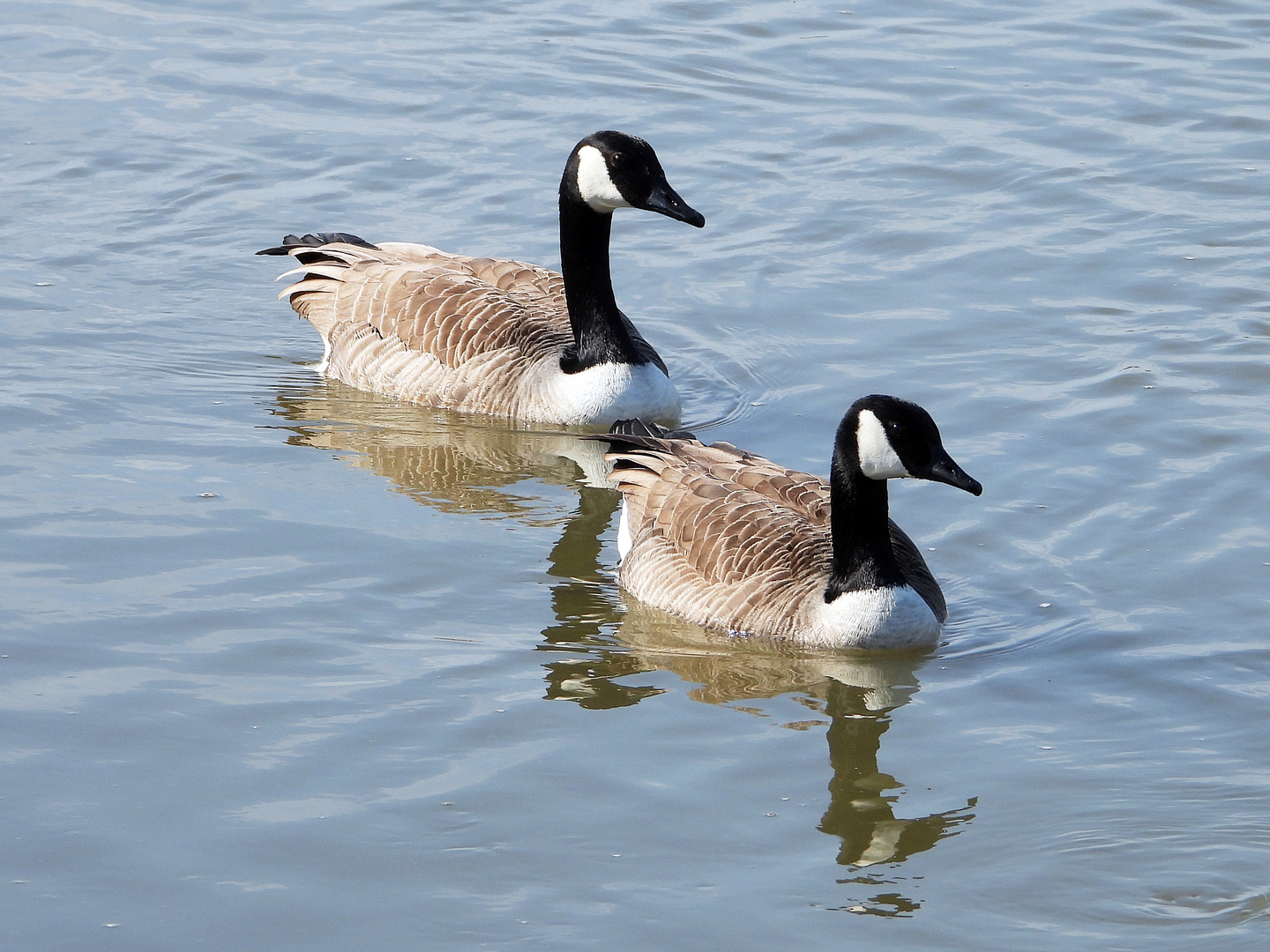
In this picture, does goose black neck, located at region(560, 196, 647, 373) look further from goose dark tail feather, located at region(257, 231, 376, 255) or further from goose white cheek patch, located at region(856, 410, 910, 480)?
goose white cheek patch, located at region(856, 410, 910, 480)

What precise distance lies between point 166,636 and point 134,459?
95.1 inches

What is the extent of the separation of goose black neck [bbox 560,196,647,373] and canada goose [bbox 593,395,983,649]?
1922 mm

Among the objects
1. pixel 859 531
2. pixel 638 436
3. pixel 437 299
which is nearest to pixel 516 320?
pixel 437 299

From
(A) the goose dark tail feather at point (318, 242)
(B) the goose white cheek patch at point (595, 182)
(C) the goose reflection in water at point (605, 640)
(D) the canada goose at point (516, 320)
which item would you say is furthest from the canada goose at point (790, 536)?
(A) the goose dark tail feather at point (318, 242)

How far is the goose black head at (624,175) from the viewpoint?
11.3 m

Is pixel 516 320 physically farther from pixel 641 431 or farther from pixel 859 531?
pixel 859 531

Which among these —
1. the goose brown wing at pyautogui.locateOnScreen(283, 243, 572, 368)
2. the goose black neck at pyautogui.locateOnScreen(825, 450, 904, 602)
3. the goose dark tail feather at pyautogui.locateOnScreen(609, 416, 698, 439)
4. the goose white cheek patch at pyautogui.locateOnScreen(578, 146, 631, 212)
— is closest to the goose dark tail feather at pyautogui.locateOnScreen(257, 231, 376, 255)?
the goose brown wing at pyautogui.locateOnScreen(283, 243, 572, 368)

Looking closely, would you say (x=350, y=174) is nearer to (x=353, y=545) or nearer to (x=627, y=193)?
(x=627, y=193)

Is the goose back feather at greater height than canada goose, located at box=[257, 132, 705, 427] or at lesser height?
lesser

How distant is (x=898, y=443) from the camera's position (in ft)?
26.2

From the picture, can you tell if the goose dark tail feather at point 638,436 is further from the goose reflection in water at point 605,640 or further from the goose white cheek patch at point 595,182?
the goose white cheek patch at point 595,182

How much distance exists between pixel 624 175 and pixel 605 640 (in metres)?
3.93

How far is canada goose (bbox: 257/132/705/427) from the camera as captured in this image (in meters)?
11.4

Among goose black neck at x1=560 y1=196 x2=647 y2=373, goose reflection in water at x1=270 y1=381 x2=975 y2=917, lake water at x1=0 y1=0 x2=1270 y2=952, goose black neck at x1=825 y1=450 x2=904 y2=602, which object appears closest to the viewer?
lake water at x1=0 y1=0 x2=1270 y2=952
